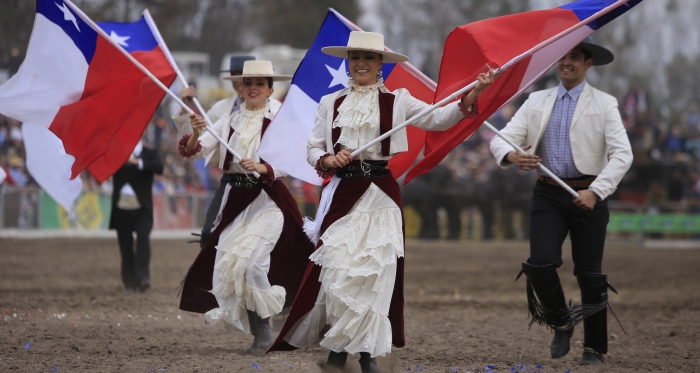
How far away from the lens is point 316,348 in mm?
7465

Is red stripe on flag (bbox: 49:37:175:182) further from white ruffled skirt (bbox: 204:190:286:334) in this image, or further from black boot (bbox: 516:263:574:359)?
black boot (bbox: 516:263:574:359)

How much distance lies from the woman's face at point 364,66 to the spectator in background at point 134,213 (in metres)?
5.20

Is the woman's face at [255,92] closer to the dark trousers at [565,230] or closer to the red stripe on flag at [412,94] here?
the red stripe on flag at [412,94]

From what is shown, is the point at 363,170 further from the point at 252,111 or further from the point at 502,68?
the point at 252,111

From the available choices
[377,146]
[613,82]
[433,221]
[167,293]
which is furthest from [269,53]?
[377,146]

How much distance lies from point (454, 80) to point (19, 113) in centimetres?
383

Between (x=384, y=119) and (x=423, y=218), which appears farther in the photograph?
(x=423, y=218)

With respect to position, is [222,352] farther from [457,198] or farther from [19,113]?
[457,198]

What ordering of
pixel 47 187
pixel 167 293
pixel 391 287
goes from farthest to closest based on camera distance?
pixel 167 293 < pixel 47 187 < pixel 391 287

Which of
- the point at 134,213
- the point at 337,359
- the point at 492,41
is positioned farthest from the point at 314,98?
the point at 134,213

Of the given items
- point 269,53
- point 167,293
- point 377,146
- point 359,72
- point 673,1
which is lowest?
point 167,293

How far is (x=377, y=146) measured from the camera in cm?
624

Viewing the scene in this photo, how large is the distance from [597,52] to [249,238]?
2999 mm

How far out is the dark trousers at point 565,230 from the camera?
6.98m
